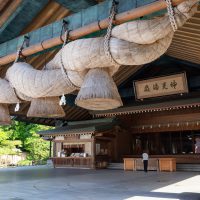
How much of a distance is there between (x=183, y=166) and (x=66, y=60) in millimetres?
12256

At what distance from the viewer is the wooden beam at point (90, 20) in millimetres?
2318

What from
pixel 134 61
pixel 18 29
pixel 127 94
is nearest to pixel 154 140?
pixel 127 94

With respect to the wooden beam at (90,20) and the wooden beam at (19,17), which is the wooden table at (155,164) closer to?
the wooden beam at (19,17)

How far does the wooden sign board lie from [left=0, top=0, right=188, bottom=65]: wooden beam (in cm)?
1003

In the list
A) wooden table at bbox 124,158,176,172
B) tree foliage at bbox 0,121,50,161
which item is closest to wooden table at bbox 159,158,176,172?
wooden table at bbox 124,158,176,172

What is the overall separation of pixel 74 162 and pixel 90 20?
1373 cm

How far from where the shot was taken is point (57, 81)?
271cm

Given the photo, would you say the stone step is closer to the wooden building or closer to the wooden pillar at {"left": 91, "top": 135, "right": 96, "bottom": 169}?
the wooden building

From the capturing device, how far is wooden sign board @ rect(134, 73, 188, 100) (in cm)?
1254

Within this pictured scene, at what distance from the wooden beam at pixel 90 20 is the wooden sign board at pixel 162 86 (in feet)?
32.9

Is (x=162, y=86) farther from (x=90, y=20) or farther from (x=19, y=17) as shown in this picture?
(x=90, y=20)

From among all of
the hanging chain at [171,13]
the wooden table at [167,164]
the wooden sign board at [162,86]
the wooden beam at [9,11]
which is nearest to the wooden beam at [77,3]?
the wooden beam at [9,11]

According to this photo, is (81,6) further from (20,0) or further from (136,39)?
(136,39)

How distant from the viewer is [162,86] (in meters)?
13.0
